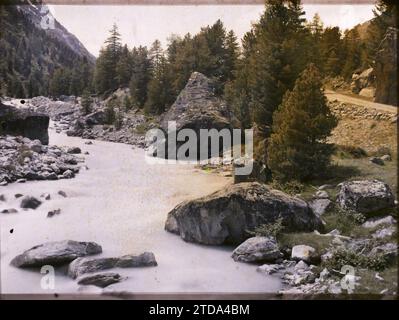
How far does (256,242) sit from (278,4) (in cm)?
1845

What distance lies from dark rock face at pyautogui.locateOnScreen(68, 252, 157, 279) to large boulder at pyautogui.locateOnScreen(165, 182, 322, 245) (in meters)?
2.15

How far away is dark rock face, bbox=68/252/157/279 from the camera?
1285 centimetres

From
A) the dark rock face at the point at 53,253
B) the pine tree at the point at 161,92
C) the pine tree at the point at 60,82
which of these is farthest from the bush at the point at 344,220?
the pine tree at the point at 60,82

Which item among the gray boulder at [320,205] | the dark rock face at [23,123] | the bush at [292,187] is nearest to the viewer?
the gray boulder at [320,205]

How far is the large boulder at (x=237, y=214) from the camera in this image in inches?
588

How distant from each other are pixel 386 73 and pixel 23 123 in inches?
951

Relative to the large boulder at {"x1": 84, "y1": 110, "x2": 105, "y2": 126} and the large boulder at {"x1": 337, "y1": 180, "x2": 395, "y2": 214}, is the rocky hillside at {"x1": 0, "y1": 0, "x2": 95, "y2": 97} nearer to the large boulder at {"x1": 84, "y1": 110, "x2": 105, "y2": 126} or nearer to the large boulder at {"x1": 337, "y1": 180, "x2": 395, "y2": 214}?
the large boulder at {"x1": 84, "y1": 110, "x2": 105, "y2": 126}

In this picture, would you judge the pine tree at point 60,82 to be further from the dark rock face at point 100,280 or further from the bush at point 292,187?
the dark rock face at point 100,280

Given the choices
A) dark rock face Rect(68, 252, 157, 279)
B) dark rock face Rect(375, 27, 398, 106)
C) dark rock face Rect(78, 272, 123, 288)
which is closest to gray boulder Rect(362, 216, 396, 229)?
dark rock face Rect(68, 252, 157, 279)

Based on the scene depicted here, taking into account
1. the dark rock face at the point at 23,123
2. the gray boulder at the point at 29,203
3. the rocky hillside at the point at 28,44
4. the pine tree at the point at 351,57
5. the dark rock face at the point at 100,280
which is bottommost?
the dark rock face at the point at 100,280

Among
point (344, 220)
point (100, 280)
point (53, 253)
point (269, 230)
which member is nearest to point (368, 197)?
point (344, 220)

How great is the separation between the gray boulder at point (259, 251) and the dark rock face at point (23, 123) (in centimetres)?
1856

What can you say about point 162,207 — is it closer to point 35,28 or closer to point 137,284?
point 137,284
